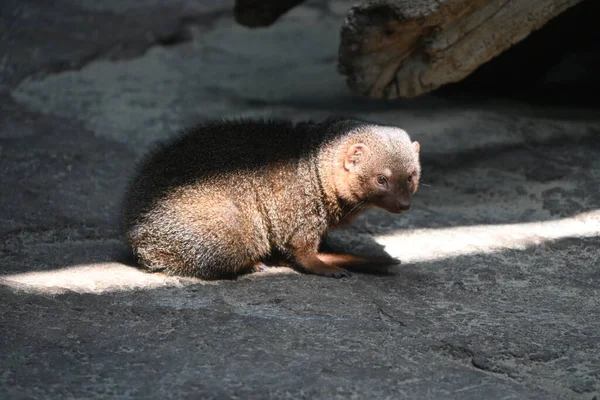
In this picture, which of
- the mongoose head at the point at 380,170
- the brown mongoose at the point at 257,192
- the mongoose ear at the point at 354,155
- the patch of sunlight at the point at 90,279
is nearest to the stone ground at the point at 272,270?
the patch of sunlight at the point at 90,279

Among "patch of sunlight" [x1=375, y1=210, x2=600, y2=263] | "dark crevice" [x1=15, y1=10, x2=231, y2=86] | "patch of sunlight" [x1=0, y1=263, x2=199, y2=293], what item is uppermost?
"dark crevice" [x1=15, y1=10, x2=231, y2=86]

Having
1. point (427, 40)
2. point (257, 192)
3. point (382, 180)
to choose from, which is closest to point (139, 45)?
point (427, 40)

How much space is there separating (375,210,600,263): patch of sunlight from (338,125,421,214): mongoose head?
411 mm

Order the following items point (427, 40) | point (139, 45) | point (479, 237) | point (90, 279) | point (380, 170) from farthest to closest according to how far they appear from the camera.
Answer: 1. point (139, 45)
2. point (427, 40)
3. point (479, 237)
4. point (380, 170)
5. point (90, 279)

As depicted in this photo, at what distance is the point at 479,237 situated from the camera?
5000 millimetres

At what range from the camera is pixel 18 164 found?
5.61m

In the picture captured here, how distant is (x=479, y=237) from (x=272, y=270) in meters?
1.29

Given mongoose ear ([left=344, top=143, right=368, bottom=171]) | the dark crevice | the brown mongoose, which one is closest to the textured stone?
the brown mongoose

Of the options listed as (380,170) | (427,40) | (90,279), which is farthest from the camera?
(427,40)

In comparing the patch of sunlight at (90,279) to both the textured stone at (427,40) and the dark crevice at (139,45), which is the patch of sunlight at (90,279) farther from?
the dark crevice at (139,45)

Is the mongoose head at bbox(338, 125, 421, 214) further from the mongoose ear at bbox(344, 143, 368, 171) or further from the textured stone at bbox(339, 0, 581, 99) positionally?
the textured stone at bbox(339, 0, 581, 99)

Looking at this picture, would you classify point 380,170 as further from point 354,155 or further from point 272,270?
point 272,270

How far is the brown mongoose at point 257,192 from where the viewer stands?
14.1ft

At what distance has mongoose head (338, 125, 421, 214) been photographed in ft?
14.9
